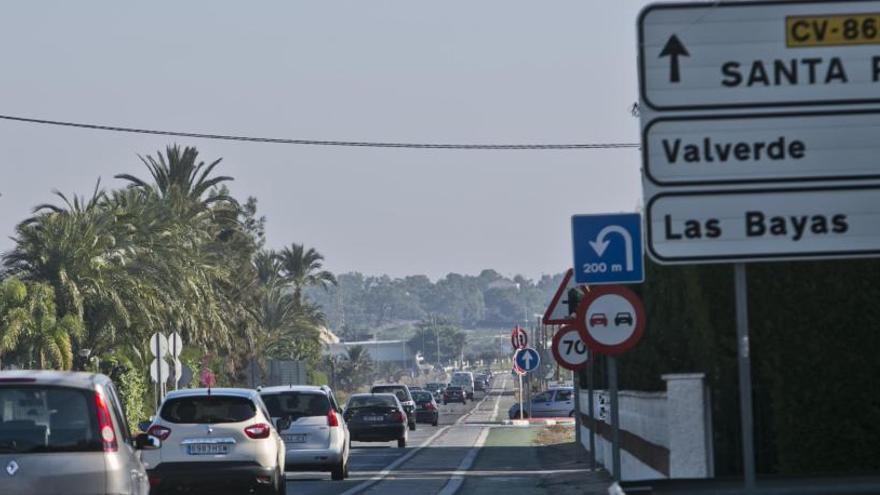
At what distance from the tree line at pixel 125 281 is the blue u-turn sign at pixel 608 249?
1389 inches

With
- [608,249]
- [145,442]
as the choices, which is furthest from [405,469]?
[145,442]

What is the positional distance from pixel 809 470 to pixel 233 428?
9.19 meters

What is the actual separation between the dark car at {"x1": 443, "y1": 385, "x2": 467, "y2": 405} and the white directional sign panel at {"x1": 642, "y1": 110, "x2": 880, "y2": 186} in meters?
105

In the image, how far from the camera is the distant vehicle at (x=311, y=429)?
30.8 metres

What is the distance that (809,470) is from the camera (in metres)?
16.1

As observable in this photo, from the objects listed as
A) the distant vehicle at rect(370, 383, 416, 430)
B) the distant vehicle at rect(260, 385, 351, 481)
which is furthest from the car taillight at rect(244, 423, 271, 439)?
the distant vehicle at rect(370, 383, 416, 430)

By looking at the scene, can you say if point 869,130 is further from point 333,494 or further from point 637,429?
point 333,494

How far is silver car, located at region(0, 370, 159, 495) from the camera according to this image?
1263 centimetres

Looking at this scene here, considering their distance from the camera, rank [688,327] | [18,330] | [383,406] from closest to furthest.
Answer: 1. [688,327]
2. [383,406]
3. [18,330]

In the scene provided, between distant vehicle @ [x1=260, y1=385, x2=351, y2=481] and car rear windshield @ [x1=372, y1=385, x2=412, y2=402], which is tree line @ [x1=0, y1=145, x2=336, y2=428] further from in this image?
distant vehicle @ [x1=260, y1=385, x2=351, y2=481]

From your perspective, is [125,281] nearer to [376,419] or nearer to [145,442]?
[376,419]

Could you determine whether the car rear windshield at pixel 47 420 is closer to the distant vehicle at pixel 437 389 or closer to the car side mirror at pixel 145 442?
the car side mirror at pixel 145 442

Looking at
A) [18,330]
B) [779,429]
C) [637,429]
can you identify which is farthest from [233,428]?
[18,330]

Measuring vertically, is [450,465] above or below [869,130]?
below
